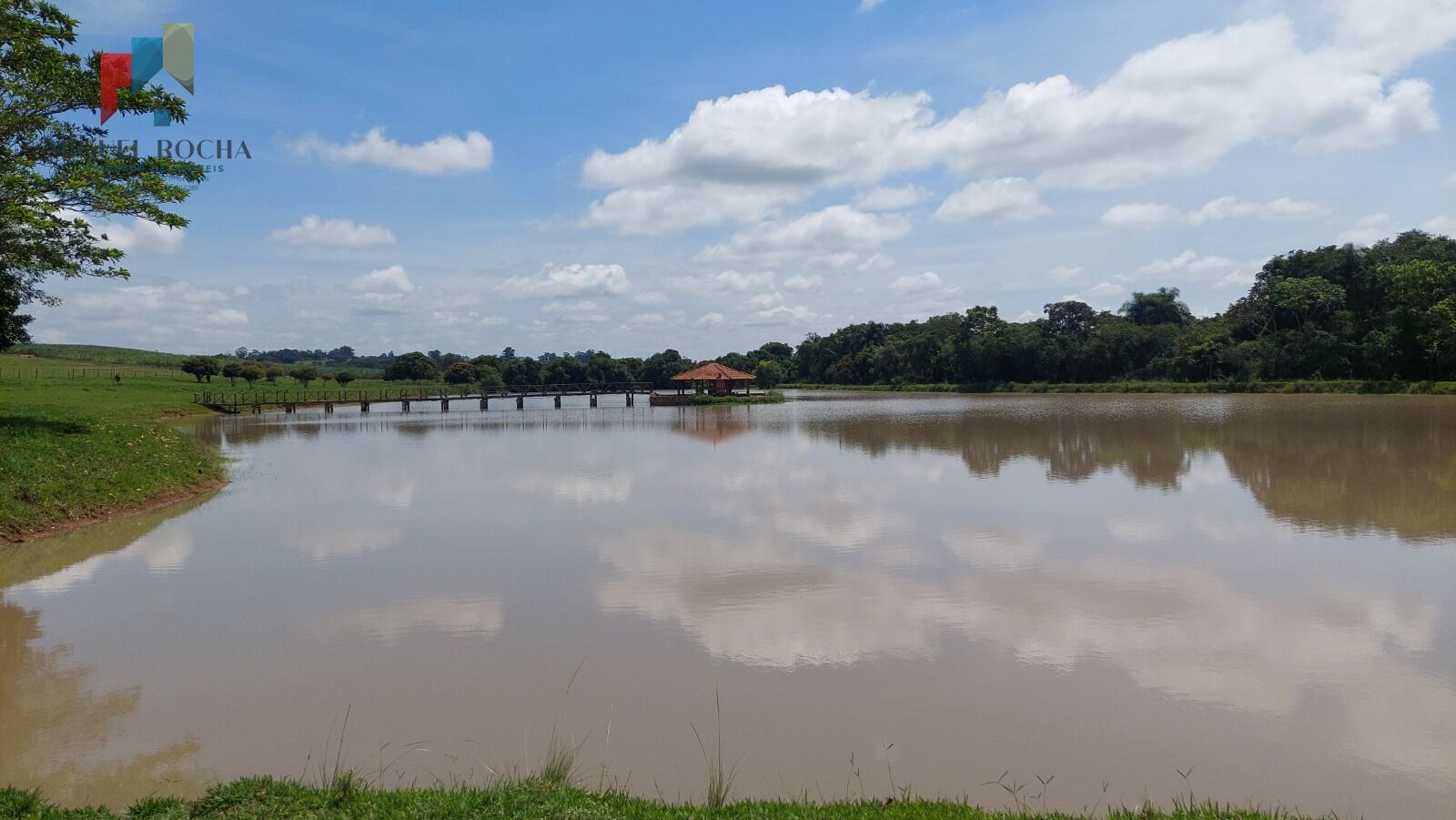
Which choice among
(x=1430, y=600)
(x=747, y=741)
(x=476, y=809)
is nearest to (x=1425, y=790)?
(x=747, y=741)

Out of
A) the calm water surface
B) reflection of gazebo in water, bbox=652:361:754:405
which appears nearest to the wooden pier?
reflection of gazebo in water, bbox=652:361:754:405

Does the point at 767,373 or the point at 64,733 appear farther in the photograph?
the point at 767,373

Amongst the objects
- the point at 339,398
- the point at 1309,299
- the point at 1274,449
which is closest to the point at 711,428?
the point at 1274,449

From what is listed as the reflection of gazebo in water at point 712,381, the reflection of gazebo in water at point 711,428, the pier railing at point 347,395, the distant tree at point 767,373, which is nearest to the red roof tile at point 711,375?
the reflection of gazebo in water at point 712,381

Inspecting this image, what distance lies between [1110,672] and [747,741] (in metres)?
3.21

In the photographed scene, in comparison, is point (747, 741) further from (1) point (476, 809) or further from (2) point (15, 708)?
(2) point (15, 708)

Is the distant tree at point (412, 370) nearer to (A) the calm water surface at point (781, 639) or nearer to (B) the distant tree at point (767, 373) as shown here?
(B) the distant tree at point (767, 373)

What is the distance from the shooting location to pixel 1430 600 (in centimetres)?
848

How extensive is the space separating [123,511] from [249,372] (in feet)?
174

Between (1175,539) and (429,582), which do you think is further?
(1175,539)

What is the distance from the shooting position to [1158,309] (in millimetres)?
87062

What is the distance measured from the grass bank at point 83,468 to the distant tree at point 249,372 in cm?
4388

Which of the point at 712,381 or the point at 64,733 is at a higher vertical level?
the point at 712,381

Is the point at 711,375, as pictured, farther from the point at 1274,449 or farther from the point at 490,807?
the point at 490,807
